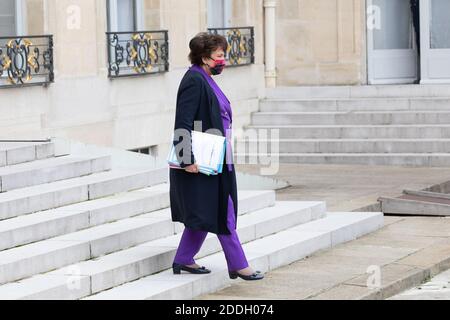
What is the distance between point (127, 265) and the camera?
32.8 feet

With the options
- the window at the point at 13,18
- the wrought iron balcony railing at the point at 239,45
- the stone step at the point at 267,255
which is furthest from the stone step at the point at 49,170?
the wrought iron balcony railing at the point at 239,45

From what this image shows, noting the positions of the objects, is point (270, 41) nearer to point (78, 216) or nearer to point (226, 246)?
point (78, 216)

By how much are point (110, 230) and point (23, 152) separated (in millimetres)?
1843

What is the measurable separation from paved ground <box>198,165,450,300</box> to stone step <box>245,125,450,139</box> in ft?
8.90

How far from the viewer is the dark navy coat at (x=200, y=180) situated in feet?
32.3

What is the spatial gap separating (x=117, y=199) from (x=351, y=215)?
2.71 metres

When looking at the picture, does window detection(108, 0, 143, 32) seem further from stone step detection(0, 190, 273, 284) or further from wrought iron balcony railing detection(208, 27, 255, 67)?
stone step detection(0, 190, 273, 284)

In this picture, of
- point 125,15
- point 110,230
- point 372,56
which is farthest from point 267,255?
point 372,56

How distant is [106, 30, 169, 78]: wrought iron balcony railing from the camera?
16.9 meters

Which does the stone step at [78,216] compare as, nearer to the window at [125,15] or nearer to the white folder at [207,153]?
the white folder at [207,153]

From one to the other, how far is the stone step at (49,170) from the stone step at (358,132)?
7.86m

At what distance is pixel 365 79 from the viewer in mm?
22359

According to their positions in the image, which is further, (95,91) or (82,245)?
(95,91)
